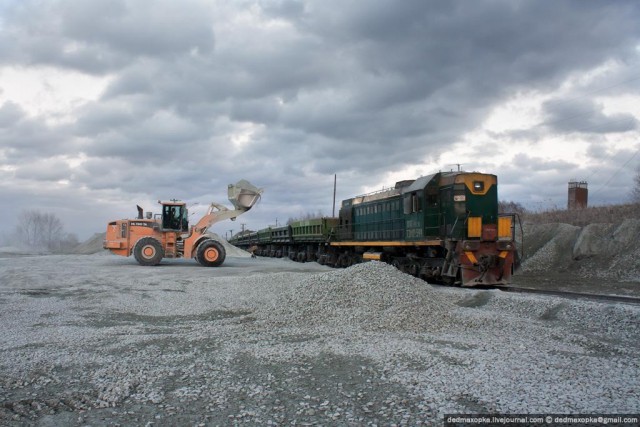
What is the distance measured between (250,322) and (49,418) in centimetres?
497

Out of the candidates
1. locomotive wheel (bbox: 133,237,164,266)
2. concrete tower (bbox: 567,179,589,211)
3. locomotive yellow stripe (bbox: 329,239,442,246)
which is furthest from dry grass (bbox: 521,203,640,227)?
locomotive wheel (bbox: 133,237,164,266)

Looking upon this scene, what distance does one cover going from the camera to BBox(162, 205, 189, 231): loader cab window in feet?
78.7

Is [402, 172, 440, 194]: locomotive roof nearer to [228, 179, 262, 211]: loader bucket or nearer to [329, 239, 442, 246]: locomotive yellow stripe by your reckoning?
[329, 239, 442, 246]: locomotive yellow stripe

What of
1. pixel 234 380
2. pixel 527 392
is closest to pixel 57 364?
pixel 234 380

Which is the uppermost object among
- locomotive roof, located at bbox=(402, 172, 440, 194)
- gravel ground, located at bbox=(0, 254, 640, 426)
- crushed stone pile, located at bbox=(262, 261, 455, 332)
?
locomotive roof, located at bbox=(402, 172, 440, 194)

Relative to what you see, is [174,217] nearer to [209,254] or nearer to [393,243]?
[209,254]

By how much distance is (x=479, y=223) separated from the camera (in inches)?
588

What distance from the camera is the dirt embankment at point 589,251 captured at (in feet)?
64.4

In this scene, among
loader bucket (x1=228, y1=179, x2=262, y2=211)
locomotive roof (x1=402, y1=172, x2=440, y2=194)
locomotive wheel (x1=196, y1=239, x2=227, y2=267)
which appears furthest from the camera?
loader bucket (x1=228, y1=179, x2=262, y2=211)

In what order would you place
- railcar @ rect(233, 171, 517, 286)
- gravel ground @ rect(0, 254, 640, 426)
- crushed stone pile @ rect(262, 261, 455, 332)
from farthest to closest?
railcar @ rect(233, 171, 517, 286) → crushed stone pile @ rect(262, 261, 455, 332) → gravel ground @ rect(0, 254, 640, 426)

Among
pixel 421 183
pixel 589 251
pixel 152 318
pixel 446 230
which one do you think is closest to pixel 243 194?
pixel 421 183

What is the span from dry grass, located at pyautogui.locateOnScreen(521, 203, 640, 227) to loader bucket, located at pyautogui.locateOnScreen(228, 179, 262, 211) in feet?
57.8

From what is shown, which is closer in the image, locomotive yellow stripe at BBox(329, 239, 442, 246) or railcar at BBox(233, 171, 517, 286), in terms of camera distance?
railcar at BBox(233, 171, 517, 286)

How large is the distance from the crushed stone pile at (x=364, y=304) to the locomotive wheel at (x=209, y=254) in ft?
42.5
